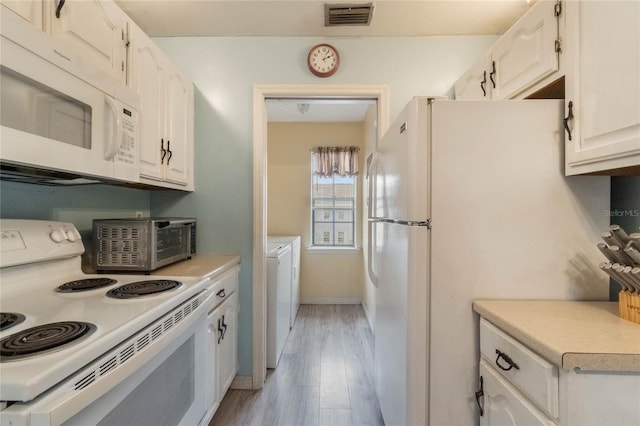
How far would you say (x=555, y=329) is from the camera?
0.87 metres

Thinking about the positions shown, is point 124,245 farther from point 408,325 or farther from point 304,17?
point 304,17

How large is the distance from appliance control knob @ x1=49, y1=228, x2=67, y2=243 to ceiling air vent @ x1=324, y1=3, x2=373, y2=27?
72.0 inches

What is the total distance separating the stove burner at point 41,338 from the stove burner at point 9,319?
2.8 inches

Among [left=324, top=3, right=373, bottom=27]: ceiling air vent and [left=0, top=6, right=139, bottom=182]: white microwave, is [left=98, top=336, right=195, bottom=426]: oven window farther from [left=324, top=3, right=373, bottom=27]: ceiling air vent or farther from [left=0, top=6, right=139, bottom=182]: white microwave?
[left=324, top=3, right=373, bottom=27]: ceiling air vent

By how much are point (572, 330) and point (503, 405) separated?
0.34m

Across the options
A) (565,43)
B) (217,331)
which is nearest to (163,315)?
(217,331)

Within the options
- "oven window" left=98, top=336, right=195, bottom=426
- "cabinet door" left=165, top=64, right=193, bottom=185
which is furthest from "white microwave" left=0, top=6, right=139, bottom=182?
"oven window" left=98, top=336, right=195, bottom=426

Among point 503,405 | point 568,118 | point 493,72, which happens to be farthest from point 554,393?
point 493,72

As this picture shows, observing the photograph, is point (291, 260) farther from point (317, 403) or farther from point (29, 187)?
point (29, 187)

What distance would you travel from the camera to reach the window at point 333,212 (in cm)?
421

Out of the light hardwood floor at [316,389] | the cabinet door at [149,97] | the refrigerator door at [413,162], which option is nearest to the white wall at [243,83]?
the light hardwood floor at [316,389]

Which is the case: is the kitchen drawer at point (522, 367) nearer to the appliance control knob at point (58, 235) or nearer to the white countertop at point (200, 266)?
the white countertop at point (200, 266)

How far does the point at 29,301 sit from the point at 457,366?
158 cm

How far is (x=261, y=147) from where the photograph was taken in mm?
2047
